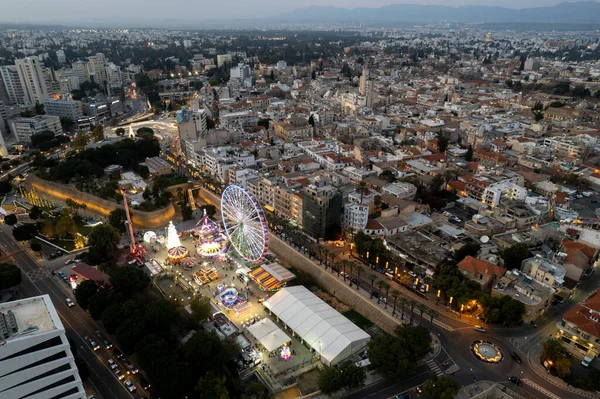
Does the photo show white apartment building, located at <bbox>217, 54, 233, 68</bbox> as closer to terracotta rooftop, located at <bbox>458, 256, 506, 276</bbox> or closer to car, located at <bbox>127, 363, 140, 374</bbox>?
terracotta rooftop, located at <bbox>458, 256, 506, 276</bbox>

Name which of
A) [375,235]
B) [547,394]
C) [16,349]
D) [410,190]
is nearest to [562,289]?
[547,394]

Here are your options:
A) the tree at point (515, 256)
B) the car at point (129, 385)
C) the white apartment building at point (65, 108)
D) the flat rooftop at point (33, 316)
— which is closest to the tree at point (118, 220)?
the flat rooftop at point (33, 316)

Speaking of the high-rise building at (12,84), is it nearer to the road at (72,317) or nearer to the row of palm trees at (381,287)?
the road at (72,317)

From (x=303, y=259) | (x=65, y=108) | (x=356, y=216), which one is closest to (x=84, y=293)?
(x=303, y=259)

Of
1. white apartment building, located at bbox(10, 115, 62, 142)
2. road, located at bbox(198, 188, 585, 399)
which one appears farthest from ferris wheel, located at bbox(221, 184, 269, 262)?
white apartment building, located at bbox(10, 115, 62, 142)

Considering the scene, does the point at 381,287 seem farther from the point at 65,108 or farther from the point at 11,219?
the point at 65,108
